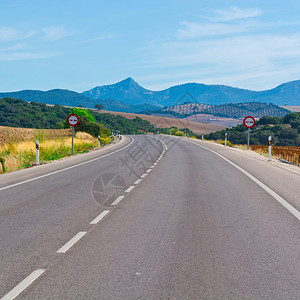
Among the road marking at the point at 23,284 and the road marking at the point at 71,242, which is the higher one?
the road marking at the point at 23,284

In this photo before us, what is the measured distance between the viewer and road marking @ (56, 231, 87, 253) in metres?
5.65

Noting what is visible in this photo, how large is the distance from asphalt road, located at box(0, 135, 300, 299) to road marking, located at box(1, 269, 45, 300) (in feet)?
0.03

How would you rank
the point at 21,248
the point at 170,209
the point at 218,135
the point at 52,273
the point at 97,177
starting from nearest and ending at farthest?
the point at 52,273
the point at 21,248
the point at 170,209
the point at 97,177
the point at 218,135

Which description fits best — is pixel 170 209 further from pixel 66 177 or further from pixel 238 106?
pixel 238 106

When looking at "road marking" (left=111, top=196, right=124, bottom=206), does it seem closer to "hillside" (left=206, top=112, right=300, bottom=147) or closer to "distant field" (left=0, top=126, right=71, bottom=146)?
"distant field" (left=0, top=126, right=71, bottom=146)

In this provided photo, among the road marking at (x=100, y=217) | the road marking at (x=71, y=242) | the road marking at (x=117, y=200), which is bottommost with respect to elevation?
the road marking at (x=117, y=200)

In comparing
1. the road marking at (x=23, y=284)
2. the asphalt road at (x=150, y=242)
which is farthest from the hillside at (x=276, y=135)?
the road marking at (x=23, y=284)

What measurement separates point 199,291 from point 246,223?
3.35 m

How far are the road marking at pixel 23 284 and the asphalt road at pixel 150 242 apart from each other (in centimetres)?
1

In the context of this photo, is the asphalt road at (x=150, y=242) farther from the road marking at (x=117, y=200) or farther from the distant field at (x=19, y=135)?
the distant field at (x=19, y=135)

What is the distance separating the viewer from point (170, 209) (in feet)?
28.4

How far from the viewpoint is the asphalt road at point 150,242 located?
14.2 feet

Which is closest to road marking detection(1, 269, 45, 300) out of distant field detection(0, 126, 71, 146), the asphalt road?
the asphalt road

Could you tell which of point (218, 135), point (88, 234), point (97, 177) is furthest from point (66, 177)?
point (218, 135)
